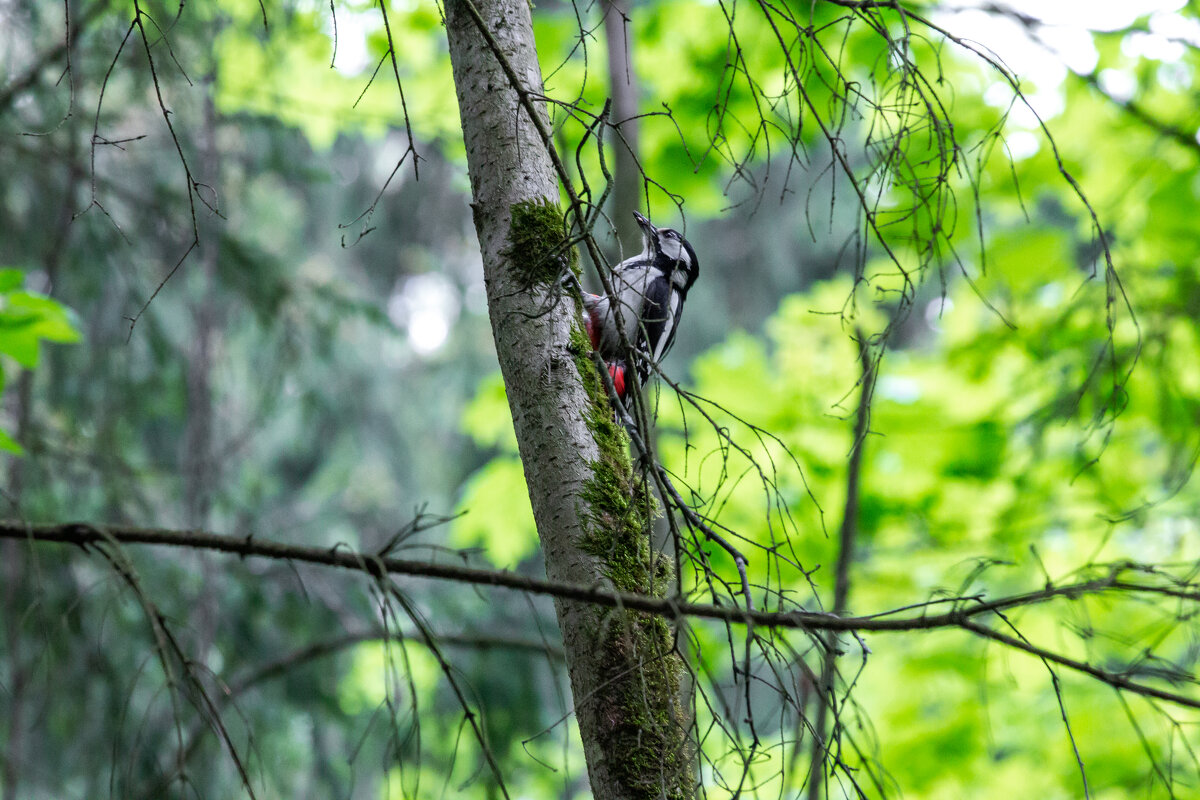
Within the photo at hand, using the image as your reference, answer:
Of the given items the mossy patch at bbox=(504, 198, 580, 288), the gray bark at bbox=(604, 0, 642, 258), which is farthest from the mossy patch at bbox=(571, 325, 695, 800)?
the gray bark at bbox=(604, 0, 642, 258)

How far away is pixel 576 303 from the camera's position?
1537 mm

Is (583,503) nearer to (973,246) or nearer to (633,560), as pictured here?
(633,560)

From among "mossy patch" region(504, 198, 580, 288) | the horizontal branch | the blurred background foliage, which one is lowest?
the horizontal branch

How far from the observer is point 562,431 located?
139 centimetres

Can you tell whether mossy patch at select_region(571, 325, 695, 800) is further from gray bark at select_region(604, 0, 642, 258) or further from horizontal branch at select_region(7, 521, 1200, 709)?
gray bark at select_region(604, 0, 642, 258)

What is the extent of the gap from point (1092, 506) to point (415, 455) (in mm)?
8995

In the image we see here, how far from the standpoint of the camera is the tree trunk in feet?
4.09

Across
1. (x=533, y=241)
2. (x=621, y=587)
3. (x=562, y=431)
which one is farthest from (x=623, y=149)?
(x=621, y=587)

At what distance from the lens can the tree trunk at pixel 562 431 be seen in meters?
1.25

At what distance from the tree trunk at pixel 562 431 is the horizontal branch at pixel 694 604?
23 centimetres

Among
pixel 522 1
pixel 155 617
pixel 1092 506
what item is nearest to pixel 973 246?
pixel 1092 506

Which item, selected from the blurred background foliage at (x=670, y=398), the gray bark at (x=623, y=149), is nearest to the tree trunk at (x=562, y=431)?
the gray bark at (x=623, y=149)

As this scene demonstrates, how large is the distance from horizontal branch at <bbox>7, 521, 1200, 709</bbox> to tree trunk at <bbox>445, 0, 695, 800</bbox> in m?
0.23

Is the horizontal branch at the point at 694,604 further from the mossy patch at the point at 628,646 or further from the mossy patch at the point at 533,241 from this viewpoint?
the mossy patch at the point at 533,241
